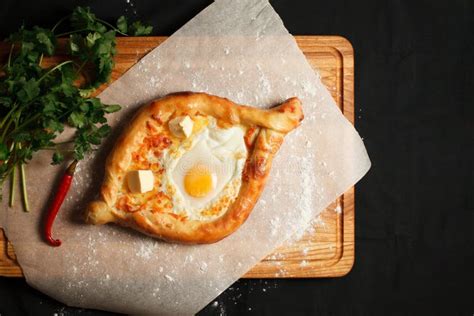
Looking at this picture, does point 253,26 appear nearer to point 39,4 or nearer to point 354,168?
point 354,168

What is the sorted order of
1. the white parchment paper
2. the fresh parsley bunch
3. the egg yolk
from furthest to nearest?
the white parchment paper → the egg yolk → the fresh parsley bunch

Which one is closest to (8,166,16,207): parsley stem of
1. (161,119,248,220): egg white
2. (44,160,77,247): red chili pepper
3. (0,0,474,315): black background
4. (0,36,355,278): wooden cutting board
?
(44,160,77,247): red chili pepper

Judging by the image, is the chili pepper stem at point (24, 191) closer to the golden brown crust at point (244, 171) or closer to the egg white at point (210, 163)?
the golden brown crust at point (244, 171)

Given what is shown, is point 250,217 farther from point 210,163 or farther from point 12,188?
point 12,188

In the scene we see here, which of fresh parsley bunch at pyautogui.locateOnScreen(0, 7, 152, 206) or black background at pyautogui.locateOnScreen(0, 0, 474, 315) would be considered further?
black background at pyautogui.locateOnScreen(0, 0, 474, 315)

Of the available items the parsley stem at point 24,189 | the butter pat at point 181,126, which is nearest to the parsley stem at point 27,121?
the parsley stem at point 24,189

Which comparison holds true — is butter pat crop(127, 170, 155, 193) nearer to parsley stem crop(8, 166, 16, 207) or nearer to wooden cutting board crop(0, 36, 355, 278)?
parsley stem crop(8, 166, 16, 207)
